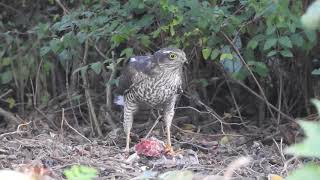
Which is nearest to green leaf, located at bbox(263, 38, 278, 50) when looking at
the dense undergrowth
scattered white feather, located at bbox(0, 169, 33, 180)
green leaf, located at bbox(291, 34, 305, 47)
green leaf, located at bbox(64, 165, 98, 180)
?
the dense undergrowth

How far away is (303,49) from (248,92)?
1.16 meters

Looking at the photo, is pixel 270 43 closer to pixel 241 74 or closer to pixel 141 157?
pixel 241 74

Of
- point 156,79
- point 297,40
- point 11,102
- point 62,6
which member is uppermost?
point 62,6

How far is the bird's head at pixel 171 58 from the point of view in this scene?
5.83 metres

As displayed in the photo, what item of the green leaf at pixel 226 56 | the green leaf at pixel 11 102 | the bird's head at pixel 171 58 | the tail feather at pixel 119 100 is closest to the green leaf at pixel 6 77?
the green leaf at pixel 11 102

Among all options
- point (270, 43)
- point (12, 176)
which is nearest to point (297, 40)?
point (270, 43)

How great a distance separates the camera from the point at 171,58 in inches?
231

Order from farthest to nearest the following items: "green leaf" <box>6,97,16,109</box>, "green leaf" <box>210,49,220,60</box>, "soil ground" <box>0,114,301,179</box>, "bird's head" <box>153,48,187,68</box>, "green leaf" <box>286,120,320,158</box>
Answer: "green leaf" <box>6,97,16,109</box>
"green leaf" <box>210,49,220,60</box>
"bird's head" <box>153,48,187,68</box>
"soil ground" <box>0,114,301,179</box>
"green leaf" <box>286,120,320,158</box>

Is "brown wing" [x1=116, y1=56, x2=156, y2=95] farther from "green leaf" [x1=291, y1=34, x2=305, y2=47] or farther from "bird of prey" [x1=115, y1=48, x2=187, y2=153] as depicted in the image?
"green leaf" [x1=291, y1=34, x2=305, y2=47]

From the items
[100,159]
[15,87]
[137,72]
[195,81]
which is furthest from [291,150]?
[15,87]

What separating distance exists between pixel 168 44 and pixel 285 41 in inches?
53.1

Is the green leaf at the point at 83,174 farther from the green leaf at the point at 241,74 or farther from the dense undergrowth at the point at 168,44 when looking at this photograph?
the green leaf at the point at 241,74

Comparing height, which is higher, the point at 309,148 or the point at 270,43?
the point at 309,148

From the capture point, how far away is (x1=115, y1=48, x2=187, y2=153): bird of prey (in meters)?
5.88
